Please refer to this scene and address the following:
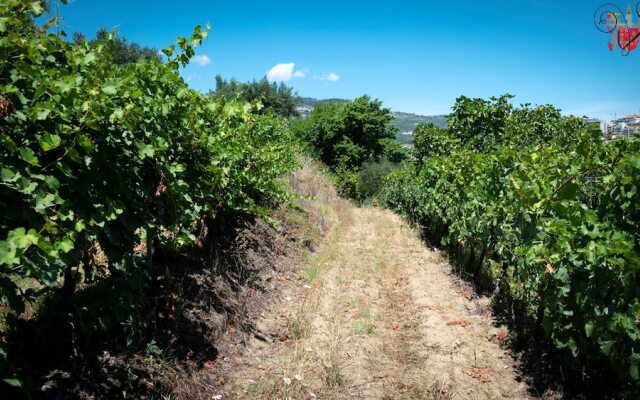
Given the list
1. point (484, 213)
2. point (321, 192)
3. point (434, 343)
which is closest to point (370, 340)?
point (434, 343)

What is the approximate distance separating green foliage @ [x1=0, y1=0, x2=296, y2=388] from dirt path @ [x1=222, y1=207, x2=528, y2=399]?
1772 mm

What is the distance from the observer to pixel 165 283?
4.40m

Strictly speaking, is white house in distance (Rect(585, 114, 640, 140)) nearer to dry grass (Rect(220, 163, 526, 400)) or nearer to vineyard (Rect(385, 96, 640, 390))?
vineyard (Rect(385, 96, 640, 390))

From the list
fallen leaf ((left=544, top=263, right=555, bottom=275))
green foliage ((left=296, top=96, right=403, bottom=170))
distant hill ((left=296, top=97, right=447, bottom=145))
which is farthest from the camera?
distant hill ((left=296, top=97, right=447, bottom=145))

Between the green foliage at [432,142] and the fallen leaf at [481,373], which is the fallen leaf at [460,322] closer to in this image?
the fallen leaf at [481,373]

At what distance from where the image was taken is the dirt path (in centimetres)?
392

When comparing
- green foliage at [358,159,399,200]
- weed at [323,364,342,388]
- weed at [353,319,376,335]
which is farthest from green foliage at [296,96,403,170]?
weed at [323,364,342,388]

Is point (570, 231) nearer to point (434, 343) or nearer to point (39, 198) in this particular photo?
point (434, 343)

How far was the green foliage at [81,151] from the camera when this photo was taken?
203 cm

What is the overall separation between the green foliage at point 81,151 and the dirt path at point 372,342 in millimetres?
1772

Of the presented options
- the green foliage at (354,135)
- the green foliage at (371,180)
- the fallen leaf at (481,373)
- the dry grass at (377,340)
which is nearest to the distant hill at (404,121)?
the green foliage at (354,135)

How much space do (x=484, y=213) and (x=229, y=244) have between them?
4.14 metres

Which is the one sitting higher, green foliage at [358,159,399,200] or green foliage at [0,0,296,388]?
green foliage at [0,0,296,388]

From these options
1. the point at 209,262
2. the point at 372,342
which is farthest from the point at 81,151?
the point at 372,342
